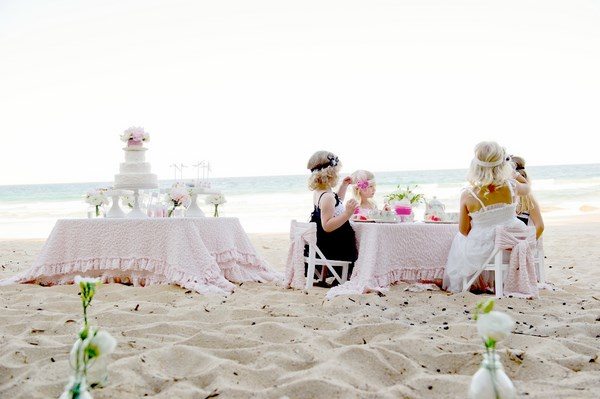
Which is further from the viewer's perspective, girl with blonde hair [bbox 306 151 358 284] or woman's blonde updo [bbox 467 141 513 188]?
girl with blonde hair [bbox 306 151 358 284]

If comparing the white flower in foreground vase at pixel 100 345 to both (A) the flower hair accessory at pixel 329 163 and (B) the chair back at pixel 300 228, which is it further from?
(A) the flower hair accessory at pixel 329 163

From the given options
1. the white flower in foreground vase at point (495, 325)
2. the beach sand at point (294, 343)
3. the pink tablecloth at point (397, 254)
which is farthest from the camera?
the pink tablecloth at point (397, 254)

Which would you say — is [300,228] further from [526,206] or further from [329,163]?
[526,206]

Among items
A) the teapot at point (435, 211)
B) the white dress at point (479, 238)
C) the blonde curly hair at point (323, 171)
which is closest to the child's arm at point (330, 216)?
the blonde curly hair at point (323, 171)

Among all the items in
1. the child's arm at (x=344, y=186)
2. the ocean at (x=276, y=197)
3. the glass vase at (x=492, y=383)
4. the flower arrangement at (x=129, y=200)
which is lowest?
the ocean at (x=276, y=197)

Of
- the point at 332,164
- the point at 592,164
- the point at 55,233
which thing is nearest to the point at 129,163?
the point at 55,233

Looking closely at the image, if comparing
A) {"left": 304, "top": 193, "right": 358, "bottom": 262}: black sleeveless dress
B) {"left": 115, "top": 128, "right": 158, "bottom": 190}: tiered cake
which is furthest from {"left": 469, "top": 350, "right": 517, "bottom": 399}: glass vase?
{"left": 115, "top": 128, "right": 158, "bottom": 190}: tiered cake

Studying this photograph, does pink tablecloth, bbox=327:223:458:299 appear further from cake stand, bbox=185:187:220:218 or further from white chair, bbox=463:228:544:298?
cake stand, bbox=185:187:220:218

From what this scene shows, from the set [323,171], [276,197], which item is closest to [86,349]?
[323,171]

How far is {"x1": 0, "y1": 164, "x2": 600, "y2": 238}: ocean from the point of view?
18.9m

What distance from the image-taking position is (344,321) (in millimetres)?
4184

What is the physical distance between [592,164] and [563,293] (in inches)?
1664

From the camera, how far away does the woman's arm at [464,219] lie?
18.0 feet

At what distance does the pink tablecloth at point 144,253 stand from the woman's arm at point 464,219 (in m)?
2.03
